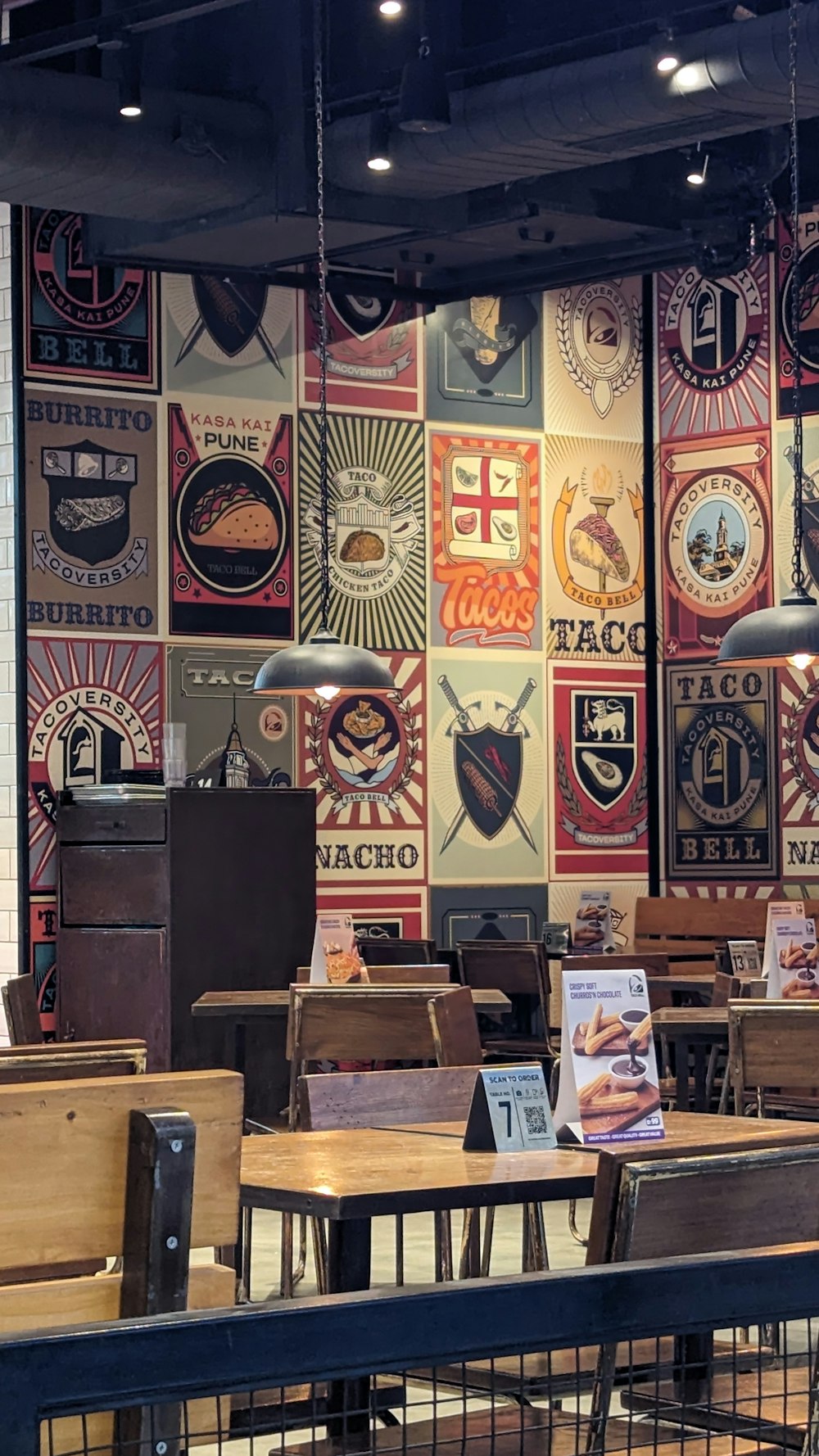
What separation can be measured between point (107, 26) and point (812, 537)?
15.1 ft

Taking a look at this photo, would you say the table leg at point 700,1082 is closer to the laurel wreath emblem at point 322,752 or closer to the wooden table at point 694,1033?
the wooden table at point 694,1033

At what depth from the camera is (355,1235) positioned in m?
3.54

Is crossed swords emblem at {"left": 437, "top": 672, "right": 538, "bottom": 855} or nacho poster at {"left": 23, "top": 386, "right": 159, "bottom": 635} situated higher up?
nacho poster at {"left": 23, "top": 386, "right": 159, "bottom": 635}

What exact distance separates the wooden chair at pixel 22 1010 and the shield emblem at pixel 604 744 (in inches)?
201

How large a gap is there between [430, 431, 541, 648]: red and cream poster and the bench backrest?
6268 millimetres

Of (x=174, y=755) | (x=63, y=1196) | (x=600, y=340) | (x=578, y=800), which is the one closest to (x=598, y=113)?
(x=174, y=755)

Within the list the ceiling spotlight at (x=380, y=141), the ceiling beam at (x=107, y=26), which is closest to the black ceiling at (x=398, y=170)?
the ceiling beam at (x=107, y=26)

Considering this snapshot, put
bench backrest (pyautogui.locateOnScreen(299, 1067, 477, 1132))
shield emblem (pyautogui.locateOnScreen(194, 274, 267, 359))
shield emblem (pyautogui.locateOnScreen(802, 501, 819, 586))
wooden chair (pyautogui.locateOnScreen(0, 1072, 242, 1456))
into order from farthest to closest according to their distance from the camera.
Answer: shield emblem (pyautogui.locateOnScreen(802, 501, 819, 586)) → shield emblem (pyautogui.locateOnScreen(194, 274, 267, 359)) → bench backrest (pyautogui.locateOnScreen(299, 1067, 477, 1132)) → wooden chair (pyautogui.locateOnScreen(0, 1072, 242, 1456))

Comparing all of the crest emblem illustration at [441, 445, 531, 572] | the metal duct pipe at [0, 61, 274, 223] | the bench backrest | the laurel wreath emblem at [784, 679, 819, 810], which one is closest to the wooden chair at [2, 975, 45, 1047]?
the bench backrest

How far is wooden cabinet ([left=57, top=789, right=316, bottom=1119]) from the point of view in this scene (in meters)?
8.64

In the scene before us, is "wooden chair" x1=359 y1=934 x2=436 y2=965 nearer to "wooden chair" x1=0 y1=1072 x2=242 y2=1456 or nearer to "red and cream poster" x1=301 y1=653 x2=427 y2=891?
"red and cream poster" x1=301 y1=653 x2=427 y2=891

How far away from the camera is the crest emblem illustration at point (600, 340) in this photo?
11.0 meters

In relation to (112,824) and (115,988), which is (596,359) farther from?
(115,988)

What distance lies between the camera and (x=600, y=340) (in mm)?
11148
